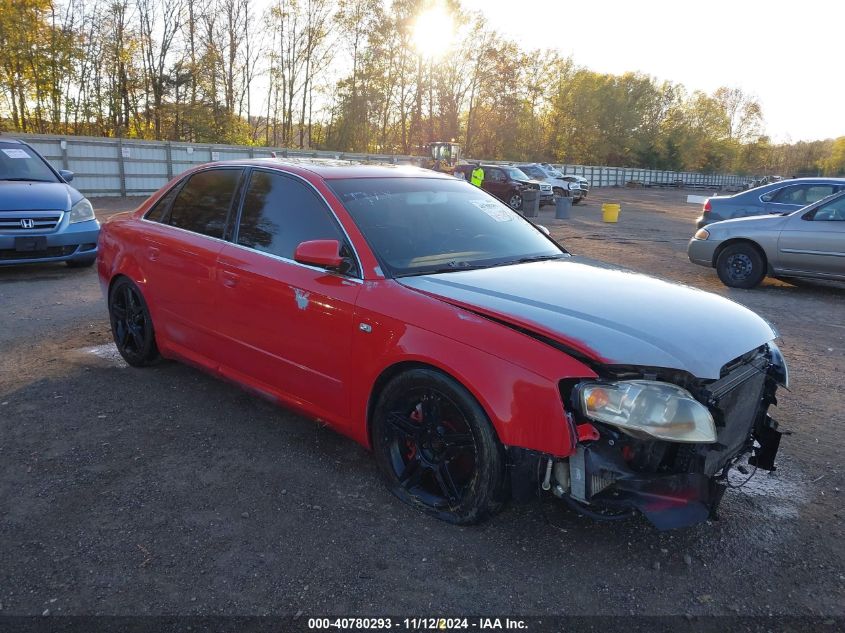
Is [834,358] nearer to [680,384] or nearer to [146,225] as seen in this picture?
[680,384]

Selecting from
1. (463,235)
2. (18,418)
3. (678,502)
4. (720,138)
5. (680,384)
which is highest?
(720,138)

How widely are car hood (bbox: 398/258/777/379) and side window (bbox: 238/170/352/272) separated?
27.8 inches

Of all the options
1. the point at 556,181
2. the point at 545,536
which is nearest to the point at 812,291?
the point at 545,536

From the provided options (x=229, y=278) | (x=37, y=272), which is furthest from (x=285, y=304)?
(x=37, y=272)

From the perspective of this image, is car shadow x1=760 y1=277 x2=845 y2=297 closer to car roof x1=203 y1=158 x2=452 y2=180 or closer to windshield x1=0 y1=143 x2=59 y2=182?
car roof x1=203 y1=158 x2=452 y2=180

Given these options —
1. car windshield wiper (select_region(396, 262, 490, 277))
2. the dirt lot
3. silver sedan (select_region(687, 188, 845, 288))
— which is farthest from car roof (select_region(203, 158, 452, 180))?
silver sedan (select_region(687, 188, 845, 288))

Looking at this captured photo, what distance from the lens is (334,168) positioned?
381cm

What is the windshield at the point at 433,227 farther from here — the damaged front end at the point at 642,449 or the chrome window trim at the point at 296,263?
the damaged front end at the point at 642,449

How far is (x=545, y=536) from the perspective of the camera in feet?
8.95

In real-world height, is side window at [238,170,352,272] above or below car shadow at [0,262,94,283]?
above

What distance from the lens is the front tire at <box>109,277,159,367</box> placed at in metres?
4.54

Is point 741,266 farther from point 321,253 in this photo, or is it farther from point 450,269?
point 321,253

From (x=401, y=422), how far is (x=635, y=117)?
7424 centimetres

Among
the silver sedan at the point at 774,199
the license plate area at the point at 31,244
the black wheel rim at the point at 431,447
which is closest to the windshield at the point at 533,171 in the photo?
the silver sedan at the point at 774,199
